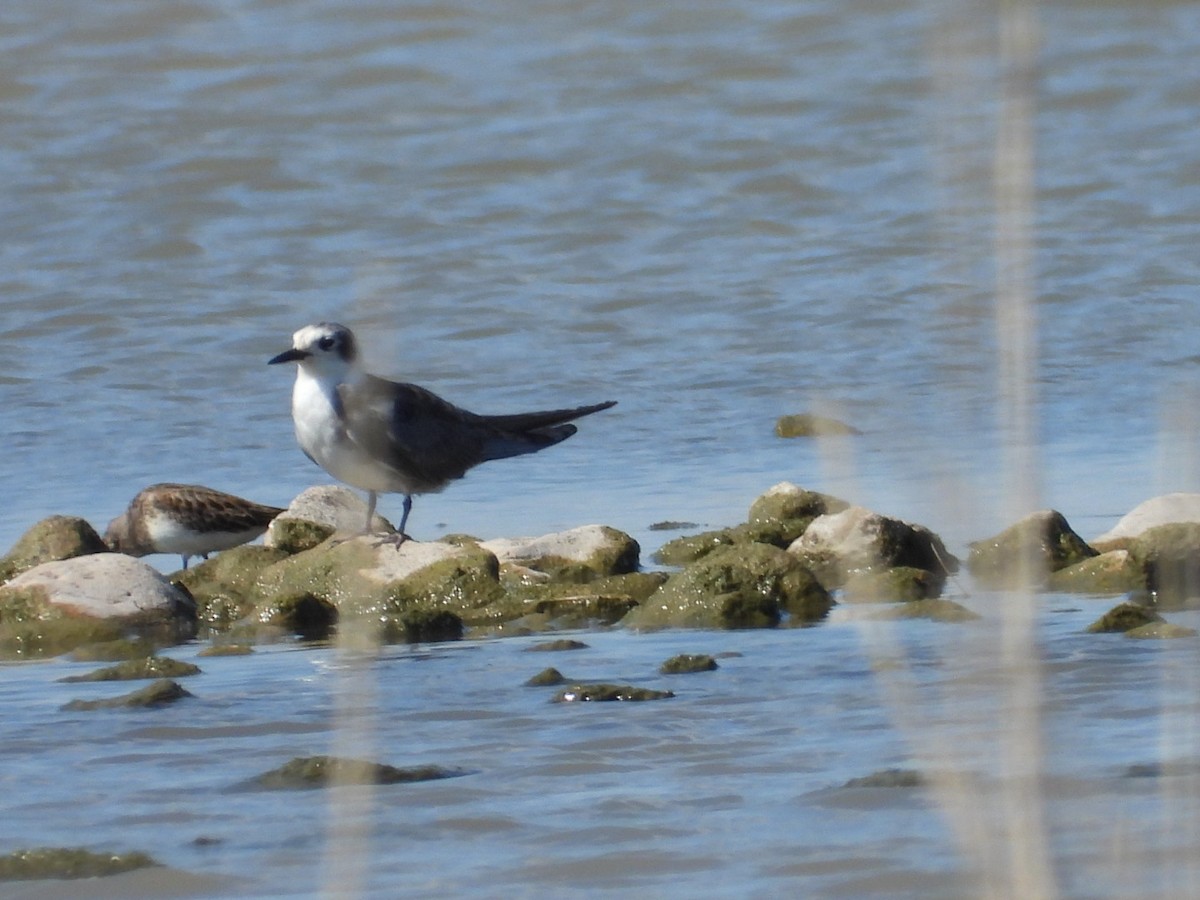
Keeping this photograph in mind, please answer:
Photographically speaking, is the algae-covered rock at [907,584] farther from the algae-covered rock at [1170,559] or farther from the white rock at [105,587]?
the white rock at [105,587]

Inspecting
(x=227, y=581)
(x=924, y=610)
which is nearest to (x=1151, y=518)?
(x=924, y=610)

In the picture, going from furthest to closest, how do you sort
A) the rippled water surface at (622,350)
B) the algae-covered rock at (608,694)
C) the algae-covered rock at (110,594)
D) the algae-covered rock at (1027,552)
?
1. the algae-covered rock at (110,594)
2. the algae-covered rock at (608,694)
3. the rippled water surface at (622,350)
4. the algae-covered rock at (1027,552)

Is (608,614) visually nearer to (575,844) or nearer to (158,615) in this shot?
(158,615)

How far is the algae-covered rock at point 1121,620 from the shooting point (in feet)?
19.1

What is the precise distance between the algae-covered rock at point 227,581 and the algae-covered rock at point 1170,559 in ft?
9.89

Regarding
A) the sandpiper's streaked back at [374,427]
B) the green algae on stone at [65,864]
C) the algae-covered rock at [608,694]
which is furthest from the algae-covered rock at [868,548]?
the green algae on stone at [65,864]

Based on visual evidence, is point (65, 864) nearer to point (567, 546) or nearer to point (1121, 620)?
point (1121, 620)

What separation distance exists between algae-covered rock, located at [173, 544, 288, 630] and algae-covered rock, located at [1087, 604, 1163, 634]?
2.94m

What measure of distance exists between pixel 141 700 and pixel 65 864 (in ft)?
4.79

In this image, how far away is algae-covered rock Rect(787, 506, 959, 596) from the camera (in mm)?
6926

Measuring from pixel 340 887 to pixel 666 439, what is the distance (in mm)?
7368

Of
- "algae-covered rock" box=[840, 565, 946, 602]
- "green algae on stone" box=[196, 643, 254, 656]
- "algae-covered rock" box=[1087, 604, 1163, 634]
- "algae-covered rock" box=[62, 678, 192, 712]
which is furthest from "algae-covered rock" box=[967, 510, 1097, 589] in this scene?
"green algae on stone" box=[196, 643, 254, 656]

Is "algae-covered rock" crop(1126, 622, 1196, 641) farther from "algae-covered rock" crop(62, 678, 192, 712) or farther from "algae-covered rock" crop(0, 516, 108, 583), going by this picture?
"algae-covered rock" crop(0, 516, 108, 583)

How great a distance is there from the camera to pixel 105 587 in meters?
6.94
